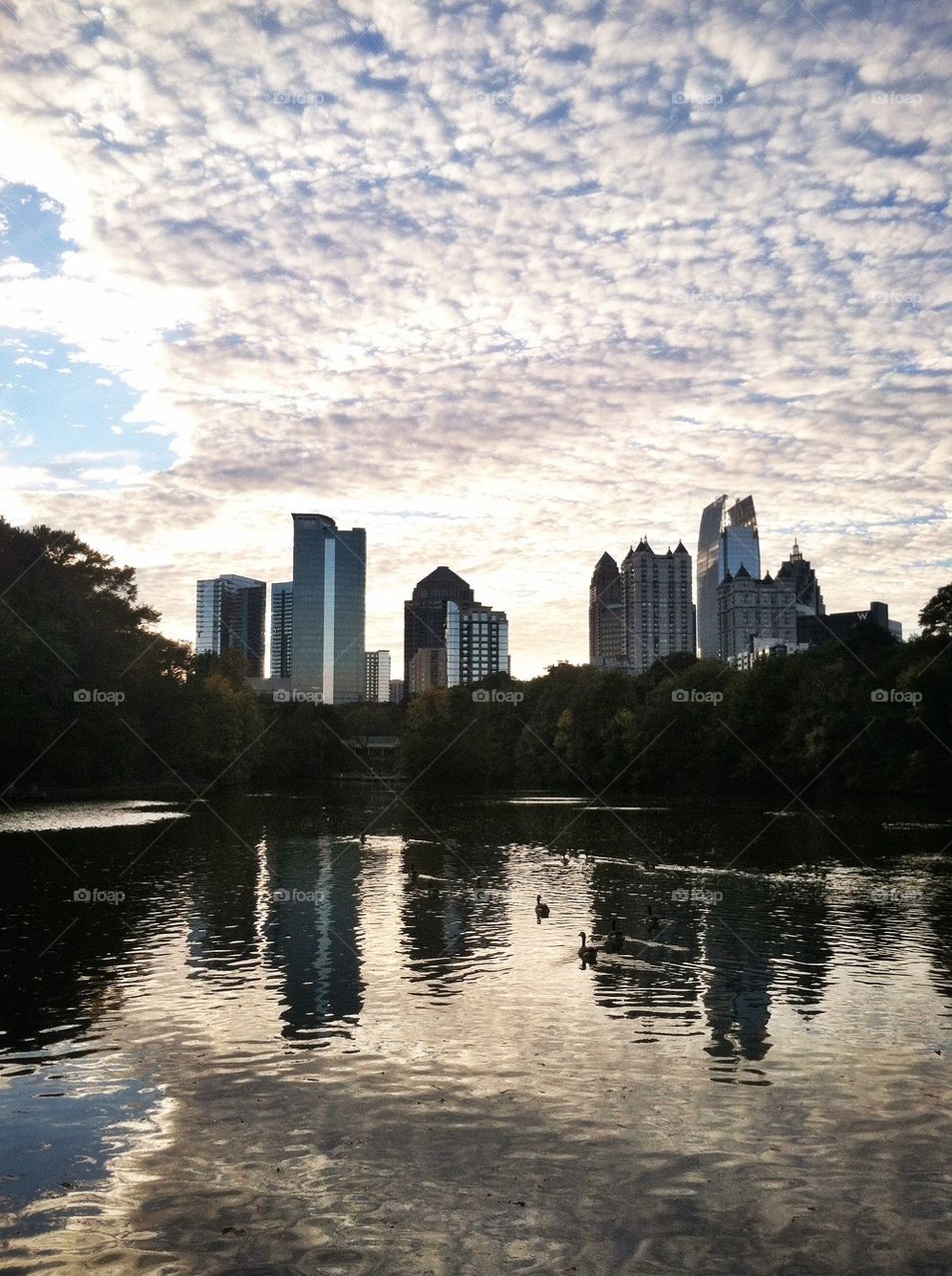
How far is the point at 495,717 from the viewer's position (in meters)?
180

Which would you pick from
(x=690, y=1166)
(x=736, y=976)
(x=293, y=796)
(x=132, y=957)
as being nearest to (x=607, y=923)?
(x=736, y=976)

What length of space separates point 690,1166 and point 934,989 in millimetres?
12452

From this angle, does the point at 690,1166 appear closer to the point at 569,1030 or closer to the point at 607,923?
the point at 569,1030

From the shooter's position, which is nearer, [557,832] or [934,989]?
[934,989]

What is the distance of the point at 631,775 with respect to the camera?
141 meters
